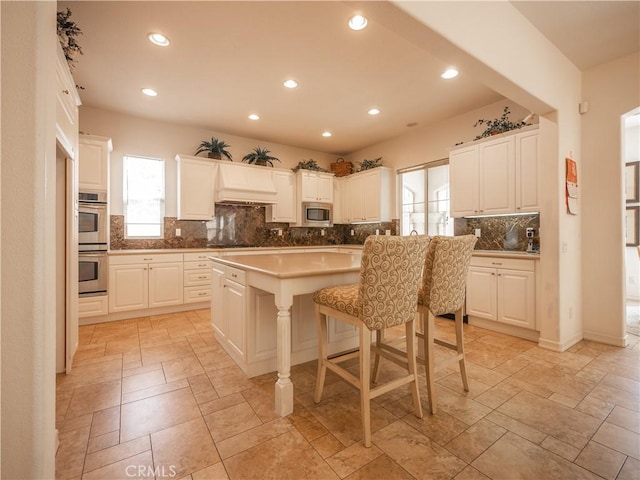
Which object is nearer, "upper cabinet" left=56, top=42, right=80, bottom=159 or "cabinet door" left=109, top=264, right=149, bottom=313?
"upper cabinet" left=56, top=42, right=80, bottom=159

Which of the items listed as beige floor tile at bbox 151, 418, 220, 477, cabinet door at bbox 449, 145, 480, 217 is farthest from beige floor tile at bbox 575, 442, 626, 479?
cabinet door at bbox 449, 145, 480, 217

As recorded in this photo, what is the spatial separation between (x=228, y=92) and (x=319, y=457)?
3763 mm

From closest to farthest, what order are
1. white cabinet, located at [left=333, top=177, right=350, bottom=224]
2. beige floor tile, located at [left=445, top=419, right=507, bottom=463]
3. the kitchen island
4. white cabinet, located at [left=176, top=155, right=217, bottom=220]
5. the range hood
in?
beige floor tile, located at [left=445, top=419, right=507, bottom=463] < the kitchen island < white cabinet, located at [left=176, top=155, right=217, bottom=220] < the range hood < white cabinet, located at [left=333, top=177, right=350, bottom=224]

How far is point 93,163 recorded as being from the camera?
3.51 meters

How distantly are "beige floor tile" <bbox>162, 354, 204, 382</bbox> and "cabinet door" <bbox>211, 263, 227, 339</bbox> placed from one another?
0.34 metres

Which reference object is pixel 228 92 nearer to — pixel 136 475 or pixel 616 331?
pixel 136 475

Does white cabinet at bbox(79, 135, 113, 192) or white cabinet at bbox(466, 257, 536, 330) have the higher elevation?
white cabinet at bbox(79, 135, 113, 192)

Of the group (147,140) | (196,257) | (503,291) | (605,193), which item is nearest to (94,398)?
(196,257)

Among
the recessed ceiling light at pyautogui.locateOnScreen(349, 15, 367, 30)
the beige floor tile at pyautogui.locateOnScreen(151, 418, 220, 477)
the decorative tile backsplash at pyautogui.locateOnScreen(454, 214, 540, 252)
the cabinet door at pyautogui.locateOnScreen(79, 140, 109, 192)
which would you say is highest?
the recessed ceiling light at pyautogui.locateOnScreen(349, 15, 367, 30)

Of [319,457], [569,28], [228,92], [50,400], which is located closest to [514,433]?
[319,457]

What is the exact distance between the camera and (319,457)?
1.44 m

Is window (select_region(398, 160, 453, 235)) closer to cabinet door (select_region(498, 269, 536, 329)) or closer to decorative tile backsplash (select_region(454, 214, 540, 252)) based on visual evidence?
decorative tile backsplash (select_region(454, 214, 540, 252))

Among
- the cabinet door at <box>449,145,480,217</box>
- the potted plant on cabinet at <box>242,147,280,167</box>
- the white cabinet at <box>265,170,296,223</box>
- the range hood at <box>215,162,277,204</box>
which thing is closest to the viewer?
the cabinet door at <box>449,145,480,217</box>

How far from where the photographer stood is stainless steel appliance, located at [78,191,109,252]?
344cm
